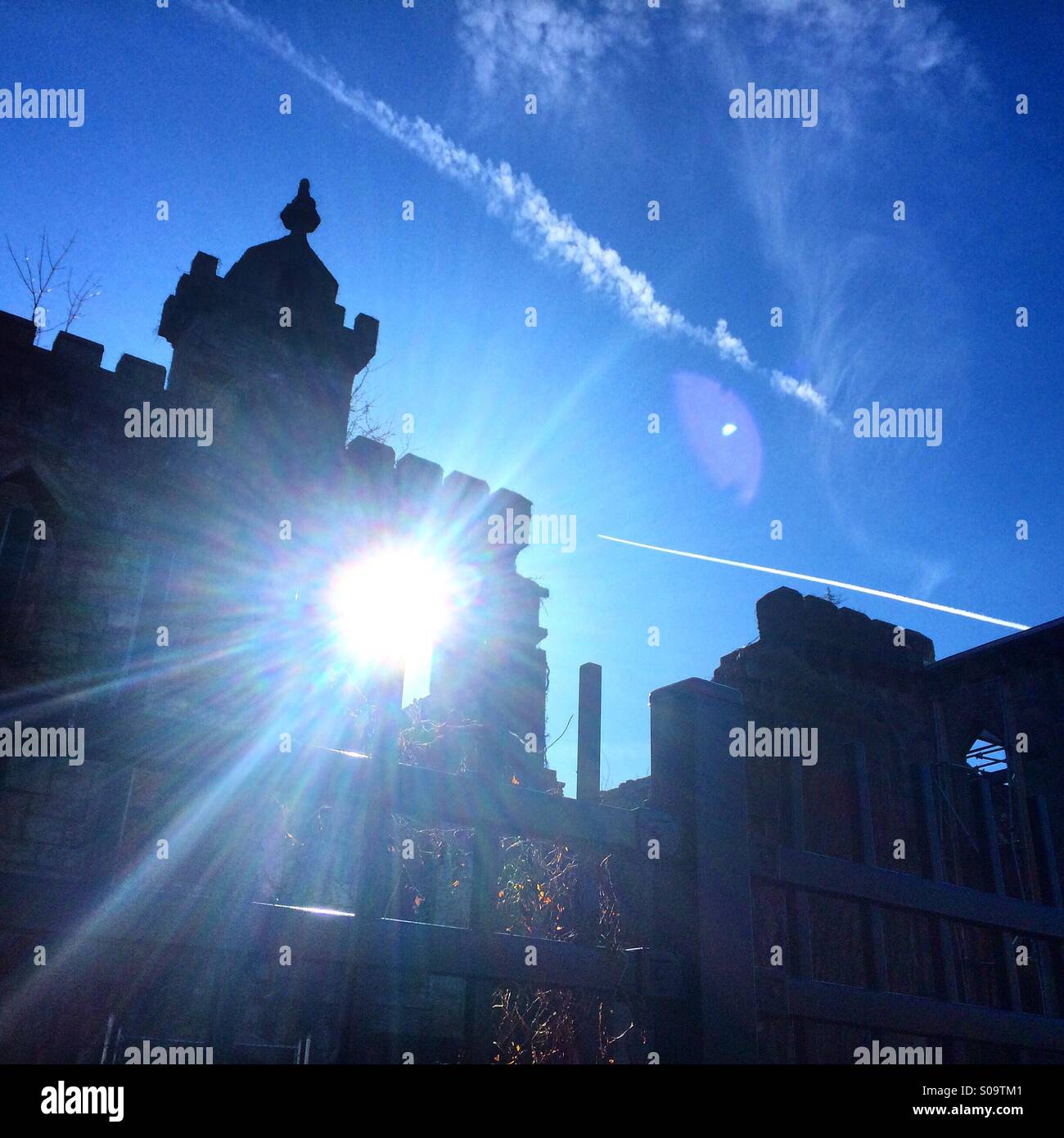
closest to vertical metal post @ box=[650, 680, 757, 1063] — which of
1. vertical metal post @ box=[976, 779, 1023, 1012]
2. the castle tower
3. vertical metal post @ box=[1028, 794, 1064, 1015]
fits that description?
vertical metal post @ box=[976, 779, 1023, 1012]

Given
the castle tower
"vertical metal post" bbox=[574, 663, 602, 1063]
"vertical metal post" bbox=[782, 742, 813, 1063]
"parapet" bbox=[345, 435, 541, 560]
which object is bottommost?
"vertical metal post" bbox=[782, 742, 813, 1063]

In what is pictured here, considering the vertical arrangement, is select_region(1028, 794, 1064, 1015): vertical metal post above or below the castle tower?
below

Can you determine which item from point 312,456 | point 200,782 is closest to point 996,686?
point 312,456

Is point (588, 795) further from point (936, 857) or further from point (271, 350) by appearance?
point (271, 350)

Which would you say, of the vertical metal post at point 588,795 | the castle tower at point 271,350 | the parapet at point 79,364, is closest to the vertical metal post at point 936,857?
the vertical metal post at point 588,795

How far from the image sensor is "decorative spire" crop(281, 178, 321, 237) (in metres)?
18.8

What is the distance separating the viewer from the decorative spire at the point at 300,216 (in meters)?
18.8

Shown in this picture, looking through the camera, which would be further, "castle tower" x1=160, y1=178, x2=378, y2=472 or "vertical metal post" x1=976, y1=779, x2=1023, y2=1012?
"castle tower" x1=160, y1=178, x2=378, y2=472

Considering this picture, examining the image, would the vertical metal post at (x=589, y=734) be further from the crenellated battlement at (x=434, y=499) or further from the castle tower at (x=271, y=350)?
the castle tower at (x=271, y=350)

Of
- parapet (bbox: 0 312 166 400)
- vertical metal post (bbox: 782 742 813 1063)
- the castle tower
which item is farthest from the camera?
the castle tower

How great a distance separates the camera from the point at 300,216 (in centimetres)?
1888

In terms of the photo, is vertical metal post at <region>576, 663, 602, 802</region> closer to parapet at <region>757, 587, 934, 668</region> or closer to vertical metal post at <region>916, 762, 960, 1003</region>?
parapet at <region>757, 587, 934, 668</region>
